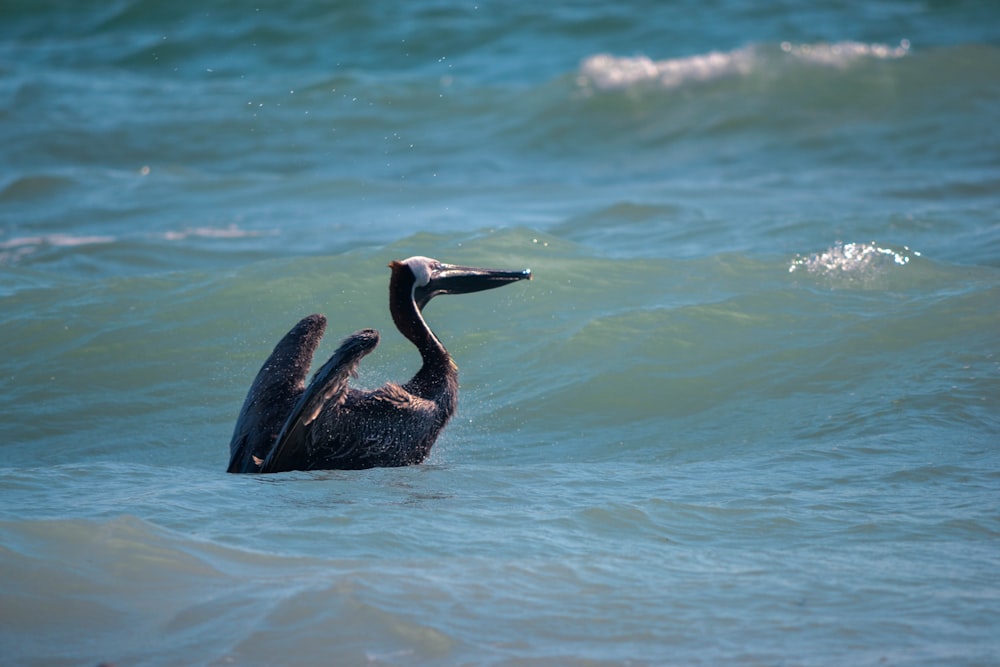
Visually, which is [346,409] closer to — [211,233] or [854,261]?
[854,261]

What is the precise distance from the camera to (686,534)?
4.36m

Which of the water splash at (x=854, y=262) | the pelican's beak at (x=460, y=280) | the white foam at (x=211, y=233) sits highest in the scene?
the pelican's beak at (x=460, y=280)

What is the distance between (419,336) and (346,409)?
606 millimetres

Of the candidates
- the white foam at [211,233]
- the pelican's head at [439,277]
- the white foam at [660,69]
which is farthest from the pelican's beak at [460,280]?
the white foam at [660,69]

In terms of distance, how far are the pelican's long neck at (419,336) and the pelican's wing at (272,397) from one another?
0.44 m

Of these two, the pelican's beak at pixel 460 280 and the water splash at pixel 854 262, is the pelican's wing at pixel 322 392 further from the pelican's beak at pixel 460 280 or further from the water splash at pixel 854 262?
the water splash at pixel 854 262

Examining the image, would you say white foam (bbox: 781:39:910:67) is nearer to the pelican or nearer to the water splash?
the water splash

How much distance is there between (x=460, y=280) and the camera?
6117mm

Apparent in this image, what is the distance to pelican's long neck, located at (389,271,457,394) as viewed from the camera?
588cm

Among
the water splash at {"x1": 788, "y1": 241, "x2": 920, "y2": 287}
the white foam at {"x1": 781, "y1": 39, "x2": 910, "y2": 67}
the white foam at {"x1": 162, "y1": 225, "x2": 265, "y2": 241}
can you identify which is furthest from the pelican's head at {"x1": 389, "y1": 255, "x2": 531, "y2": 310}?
the white foam at {"x1": 781, "y1": 39, "x2": 910, "y2": 67}

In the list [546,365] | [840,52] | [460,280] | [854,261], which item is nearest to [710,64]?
[840,52]

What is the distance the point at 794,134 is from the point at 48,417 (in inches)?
417

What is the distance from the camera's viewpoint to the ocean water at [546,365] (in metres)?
3.69

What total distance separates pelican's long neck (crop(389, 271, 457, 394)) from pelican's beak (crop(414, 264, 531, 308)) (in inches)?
4.3
